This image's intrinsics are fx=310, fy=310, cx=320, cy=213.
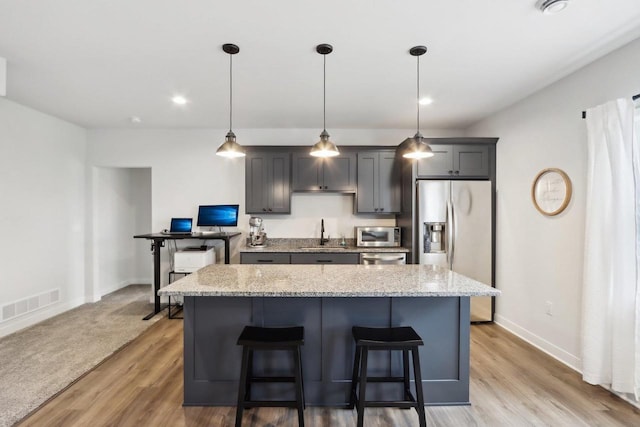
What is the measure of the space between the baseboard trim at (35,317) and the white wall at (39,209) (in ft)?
0.03

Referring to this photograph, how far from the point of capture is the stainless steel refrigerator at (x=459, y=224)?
12.6ft

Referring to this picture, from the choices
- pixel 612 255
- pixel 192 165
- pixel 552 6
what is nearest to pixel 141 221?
pixel 192 165

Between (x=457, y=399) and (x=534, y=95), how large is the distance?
3.12m

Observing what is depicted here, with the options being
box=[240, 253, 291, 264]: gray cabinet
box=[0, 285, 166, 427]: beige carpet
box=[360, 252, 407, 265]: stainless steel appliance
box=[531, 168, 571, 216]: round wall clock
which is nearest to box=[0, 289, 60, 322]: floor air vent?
box=[0, 285, 166, 427]: beige carpet

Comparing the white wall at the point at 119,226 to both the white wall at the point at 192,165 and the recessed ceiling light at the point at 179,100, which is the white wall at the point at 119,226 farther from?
the recessed ceiling light at the point at 179,100

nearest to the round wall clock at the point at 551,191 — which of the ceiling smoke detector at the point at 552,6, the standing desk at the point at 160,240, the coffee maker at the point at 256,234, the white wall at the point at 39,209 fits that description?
the ceiling smoke detector at the point at 552,6

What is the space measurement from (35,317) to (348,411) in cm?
407

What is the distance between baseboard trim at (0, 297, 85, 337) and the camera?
11.5ft

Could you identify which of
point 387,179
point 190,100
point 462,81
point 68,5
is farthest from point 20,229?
point 462,81

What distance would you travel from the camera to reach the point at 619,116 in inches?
90.4

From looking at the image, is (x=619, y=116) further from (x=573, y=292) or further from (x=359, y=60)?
(x=359, y=60)

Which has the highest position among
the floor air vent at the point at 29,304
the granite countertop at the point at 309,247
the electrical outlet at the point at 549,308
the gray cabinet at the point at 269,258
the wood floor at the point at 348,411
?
the granite countertop at the point at 309,247

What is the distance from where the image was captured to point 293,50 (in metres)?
2.44

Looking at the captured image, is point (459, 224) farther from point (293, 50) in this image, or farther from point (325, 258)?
point (293, 50)
